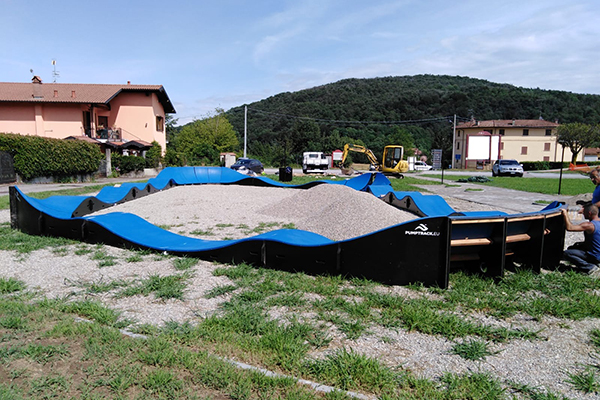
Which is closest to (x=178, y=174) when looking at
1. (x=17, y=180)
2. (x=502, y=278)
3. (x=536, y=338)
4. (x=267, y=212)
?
(x=267, y=212)

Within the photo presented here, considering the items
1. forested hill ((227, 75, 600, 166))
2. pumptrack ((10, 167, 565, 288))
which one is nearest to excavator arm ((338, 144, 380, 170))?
pumptrack ((10, 167, 565, 288))

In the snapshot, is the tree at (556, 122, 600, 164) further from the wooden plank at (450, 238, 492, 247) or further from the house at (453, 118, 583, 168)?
the wooden plank at (450, 238, 492, 247)

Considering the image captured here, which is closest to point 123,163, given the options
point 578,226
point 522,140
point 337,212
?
point 337,212

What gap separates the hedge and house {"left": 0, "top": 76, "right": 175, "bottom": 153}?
9.05 metres

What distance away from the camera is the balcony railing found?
35.8 meters

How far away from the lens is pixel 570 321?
386 cm

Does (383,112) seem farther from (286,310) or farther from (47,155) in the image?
(286,310)

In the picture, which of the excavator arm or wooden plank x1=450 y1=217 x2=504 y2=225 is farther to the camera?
the excavator arm

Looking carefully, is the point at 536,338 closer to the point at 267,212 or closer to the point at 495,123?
the point at 267,212

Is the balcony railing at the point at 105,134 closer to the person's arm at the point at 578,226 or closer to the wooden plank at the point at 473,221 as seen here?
the wooden plank at the point at 473,221

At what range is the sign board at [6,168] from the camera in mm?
20473

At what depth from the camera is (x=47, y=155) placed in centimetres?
2261

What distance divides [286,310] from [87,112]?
3791 centimetres

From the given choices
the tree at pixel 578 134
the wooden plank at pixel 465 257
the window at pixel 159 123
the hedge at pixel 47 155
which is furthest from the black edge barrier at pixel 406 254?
the tree at pixel 578 134
